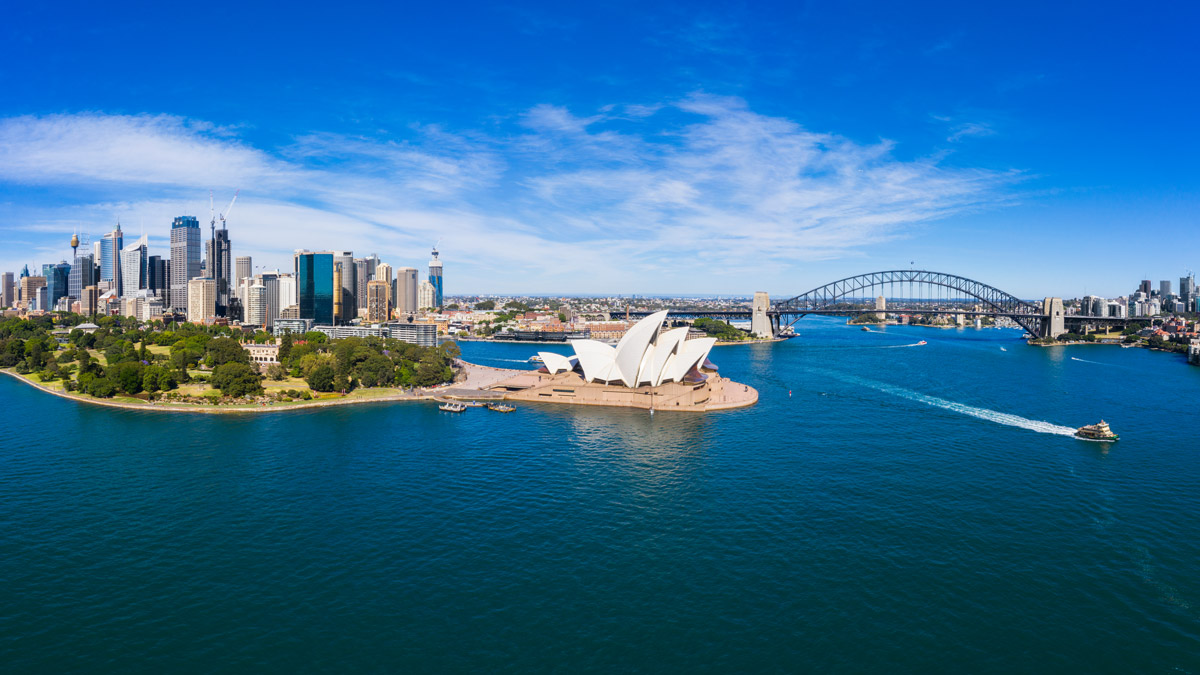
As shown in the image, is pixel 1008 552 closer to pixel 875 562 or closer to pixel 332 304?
pixel 875 562

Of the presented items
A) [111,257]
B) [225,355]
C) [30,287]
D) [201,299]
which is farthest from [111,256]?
[225,355]

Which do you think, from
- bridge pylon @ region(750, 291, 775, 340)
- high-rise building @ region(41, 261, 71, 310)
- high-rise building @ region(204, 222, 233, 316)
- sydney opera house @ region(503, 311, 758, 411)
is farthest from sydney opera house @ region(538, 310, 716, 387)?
high-rise building @ region(41, 261, 71, 310)

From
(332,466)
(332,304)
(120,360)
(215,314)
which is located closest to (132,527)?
(332,466)

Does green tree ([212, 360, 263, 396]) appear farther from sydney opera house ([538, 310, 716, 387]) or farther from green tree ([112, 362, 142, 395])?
sydney opera house ([538, 310, 716, 387])

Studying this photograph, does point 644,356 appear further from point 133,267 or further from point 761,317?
point 133,267

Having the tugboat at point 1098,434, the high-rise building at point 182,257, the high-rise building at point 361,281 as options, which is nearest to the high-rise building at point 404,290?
→ the high-rise building at point 361,281

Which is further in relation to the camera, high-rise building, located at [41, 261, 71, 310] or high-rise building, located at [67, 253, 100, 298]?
high-rise building, located at [41, 261, 71, 310]

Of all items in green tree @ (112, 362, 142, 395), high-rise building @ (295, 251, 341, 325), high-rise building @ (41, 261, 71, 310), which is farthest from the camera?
high-rise building @ (41, 261, 71, 310)
